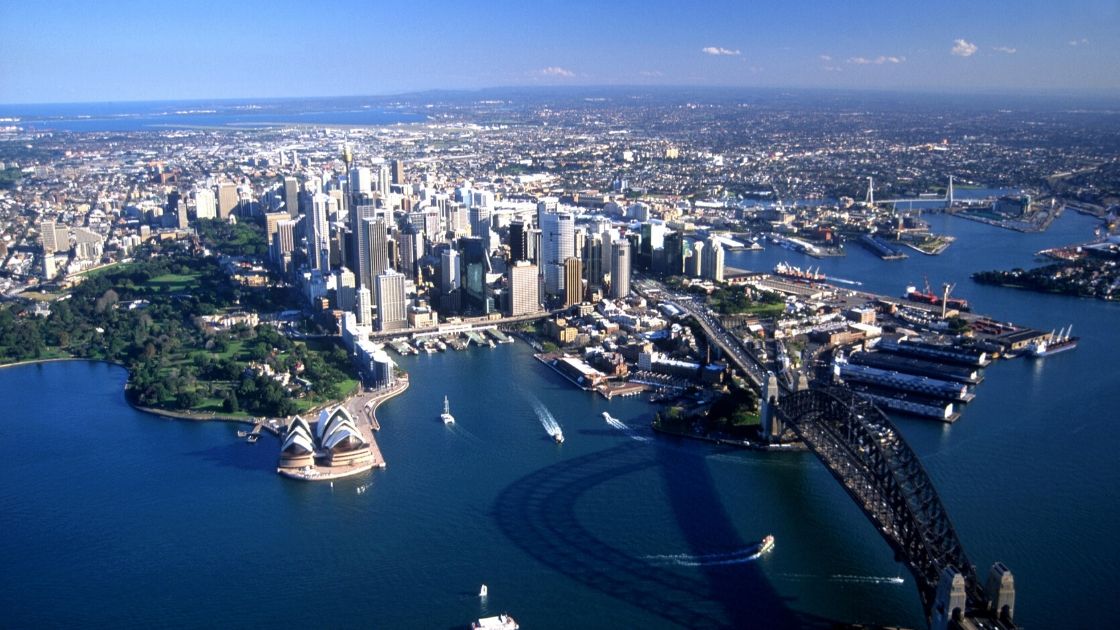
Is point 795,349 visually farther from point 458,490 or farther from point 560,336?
point 458,490

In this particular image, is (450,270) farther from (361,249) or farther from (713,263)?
(713,263)

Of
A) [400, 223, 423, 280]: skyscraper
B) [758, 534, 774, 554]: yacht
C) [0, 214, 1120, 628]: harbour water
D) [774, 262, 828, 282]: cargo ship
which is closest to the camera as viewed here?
[0, 214, 1120, 628]: harbour water

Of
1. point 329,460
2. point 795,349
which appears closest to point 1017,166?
point 795,349

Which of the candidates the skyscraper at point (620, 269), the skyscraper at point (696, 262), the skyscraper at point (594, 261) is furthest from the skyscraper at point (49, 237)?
the skyscraper at point (696, 262)

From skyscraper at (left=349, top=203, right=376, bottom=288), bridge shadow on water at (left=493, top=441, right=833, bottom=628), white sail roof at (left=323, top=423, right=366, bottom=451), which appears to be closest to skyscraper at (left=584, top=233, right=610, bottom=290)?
skyscraper at (left=349, top=203, right=376, bottom=288)

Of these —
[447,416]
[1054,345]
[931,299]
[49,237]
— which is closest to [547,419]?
[447,416]

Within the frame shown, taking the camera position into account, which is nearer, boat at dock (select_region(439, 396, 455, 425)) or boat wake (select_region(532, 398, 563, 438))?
boat wake (select_region(532, 398, 563, 438))

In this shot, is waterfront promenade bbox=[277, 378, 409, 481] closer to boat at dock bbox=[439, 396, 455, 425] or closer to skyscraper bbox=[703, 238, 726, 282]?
boat at dock bbox=[439, 396, 455, 425]
